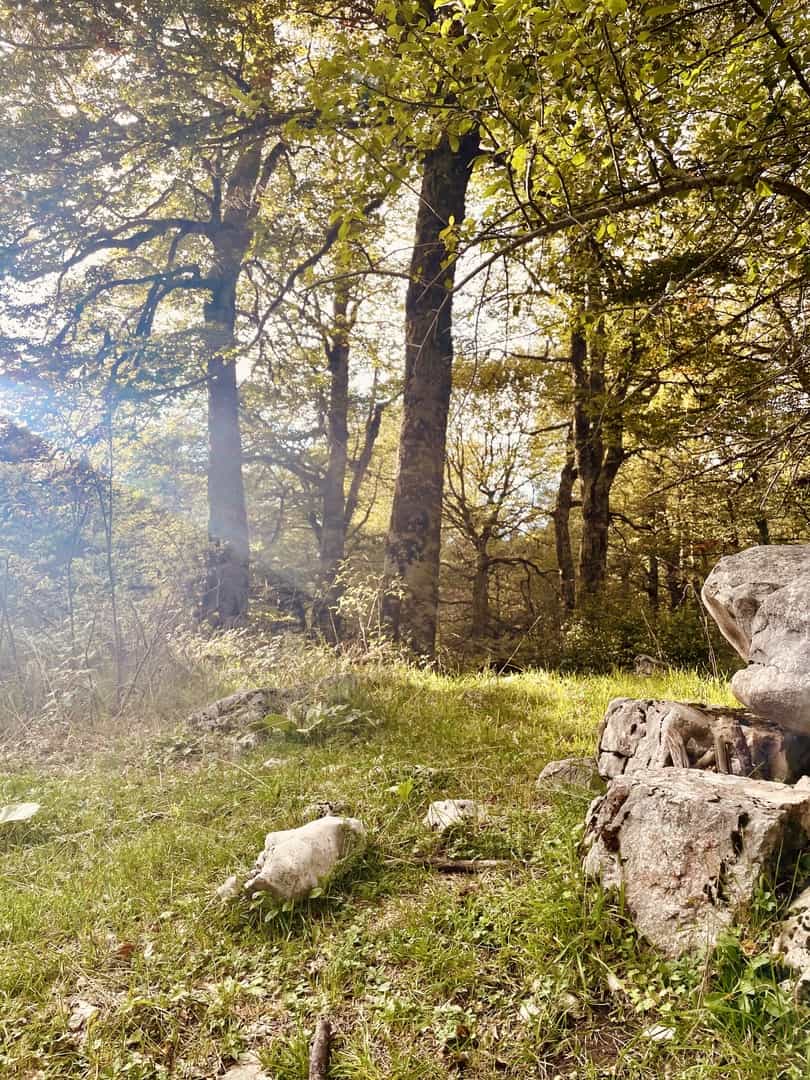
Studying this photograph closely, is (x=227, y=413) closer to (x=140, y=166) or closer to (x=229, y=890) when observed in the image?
(x=140, y=166)

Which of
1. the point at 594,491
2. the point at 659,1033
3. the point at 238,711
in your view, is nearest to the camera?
the point at 659,1033

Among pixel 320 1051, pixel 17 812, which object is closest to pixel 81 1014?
pixel 320 1051

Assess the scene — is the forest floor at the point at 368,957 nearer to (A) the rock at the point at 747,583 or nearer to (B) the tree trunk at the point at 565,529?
(A) the rock at the point at 747,583

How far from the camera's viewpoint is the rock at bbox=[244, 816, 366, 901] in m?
2.89

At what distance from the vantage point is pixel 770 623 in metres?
3.29

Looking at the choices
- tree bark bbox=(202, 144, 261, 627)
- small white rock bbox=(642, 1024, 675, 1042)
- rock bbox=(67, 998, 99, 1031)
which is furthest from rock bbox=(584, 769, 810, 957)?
tree bark bbox=(202, 144, 261, 627)

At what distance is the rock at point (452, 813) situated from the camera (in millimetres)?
3361

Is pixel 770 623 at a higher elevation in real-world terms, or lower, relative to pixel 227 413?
lower

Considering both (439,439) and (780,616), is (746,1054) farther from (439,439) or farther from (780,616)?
(439,439)

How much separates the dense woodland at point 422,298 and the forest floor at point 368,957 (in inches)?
93.7

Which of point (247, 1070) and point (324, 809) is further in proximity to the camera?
point (324, 809)

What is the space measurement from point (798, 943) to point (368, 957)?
1.46m

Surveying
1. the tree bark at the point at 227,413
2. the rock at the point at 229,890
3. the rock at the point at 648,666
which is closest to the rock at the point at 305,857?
the rock at the point at 229,890

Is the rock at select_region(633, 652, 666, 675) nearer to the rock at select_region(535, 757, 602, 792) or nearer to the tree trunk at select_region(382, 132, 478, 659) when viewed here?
the tree trunk at select_region(382, 132, 478, 659)
